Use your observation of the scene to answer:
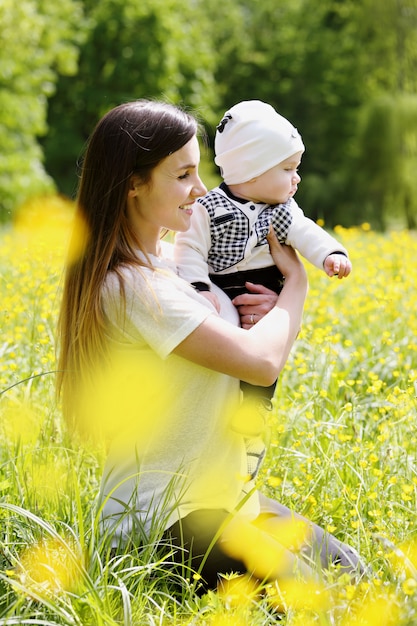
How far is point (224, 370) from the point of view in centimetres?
237

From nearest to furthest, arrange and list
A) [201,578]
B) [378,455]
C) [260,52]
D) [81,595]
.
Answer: [81,595], [201,578], [378,455], [260,52]

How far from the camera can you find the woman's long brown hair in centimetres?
238

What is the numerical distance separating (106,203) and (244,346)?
21.3 inches

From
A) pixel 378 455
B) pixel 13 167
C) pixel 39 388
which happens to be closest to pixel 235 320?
pixel 378 455

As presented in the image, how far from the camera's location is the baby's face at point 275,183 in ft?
9.25

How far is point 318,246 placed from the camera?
9.05 ft

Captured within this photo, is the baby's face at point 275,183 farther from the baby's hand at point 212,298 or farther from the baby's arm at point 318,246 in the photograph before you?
the baby's hand at point 212,298

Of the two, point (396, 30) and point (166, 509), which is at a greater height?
point (396, 30)

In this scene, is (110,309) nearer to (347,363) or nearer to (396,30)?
(347,363)

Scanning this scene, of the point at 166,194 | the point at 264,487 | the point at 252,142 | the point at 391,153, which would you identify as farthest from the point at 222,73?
the point at 166,194

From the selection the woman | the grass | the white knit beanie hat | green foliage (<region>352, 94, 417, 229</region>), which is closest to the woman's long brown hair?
the woman

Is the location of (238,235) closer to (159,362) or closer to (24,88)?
(159,362)

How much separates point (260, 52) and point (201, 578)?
116ft

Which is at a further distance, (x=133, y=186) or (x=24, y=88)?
(x=24, y=88)
